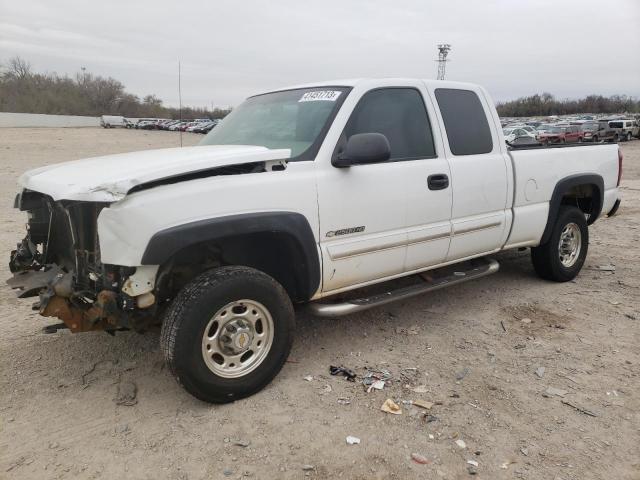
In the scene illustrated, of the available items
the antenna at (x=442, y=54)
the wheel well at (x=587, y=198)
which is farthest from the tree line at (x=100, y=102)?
the wheel well at (x=587, y=198)

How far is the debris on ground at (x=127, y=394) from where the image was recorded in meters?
3.17

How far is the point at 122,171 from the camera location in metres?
2.84

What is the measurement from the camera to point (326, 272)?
341 cm

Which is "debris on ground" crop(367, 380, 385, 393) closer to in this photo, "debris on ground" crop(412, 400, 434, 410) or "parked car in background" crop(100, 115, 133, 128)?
"debris on ground" crop(412, 400, 434, 410)

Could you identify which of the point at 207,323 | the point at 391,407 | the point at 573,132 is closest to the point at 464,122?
the point at 391,407

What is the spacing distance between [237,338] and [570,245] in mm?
4042

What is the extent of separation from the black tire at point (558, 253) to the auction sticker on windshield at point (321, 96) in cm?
282

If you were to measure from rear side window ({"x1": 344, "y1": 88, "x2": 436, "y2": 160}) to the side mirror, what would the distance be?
28 cm

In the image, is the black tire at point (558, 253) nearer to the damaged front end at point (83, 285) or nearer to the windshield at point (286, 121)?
the windshield at point (286, 121)

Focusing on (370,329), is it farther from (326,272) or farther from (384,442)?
(384,442)

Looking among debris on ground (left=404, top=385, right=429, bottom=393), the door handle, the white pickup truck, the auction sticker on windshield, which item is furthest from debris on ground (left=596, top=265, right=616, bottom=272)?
the auction sticker on windshield

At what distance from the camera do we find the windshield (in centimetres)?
353

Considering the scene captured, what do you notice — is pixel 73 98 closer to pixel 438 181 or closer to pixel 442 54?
pixel 442 54

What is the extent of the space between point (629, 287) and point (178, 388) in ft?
15.0
